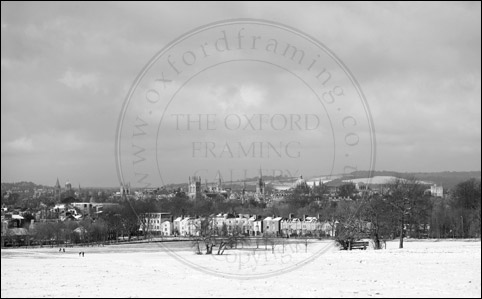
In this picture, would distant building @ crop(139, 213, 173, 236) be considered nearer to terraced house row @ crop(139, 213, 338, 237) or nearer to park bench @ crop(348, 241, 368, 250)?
terraced house row @ crop(139, 213, 338, 237)

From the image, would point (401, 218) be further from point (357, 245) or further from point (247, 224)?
point (247, 224)

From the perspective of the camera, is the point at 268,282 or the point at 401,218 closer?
the point at 268,282

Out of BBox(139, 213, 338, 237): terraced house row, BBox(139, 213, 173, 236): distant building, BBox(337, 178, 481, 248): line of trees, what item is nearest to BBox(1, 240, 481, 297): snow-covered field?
BBox(337, 178, 481, 248): line of trees

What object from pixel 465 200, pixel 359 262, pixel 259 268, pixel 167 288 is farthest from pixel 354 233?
pixel 465 200

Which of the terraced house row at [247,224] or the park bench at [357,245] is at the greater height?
the park bench at [357,245]

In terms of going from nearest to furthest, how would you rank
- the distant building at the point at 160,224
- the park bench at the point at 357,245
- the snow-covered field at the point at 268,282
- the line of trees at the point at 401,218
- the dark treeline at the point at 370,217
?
the snow-covered field at the point at 268,282, the park bench at the point at 357,245, the line of trees at the point at 401,218, the dark treeline at the point at 370,217, the distant building at the point at 160,224

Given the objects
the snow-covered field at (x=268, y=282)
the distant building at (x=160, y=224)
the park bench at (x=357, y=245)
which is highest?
the snow-covered field at (x=268, y=282)

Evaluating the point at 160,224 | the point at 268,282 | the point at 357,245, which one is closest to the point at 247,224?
the point at 160,224

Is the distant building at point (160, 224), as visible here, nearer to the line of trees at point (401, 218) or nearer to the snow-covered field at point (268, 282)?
the line of trees at point (401, 218)

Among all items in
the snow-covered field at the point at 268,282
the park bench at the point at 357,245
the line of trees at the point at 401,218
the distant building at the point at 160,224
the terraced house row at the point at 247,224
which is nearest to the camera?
the snow-covered field at the point at 268,282

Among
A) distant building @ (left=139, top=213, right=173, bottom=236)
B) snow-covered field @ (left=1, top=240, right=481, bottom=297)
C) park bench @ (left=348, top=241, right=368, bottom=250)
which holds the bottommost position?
distant building @ (left=139, top=213, right=173, bottom=236)

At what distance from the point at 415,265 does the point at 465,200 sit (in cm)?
10526

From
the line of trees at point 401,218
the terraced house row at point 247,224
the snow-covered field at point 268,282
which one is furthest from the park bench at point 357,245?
the terraced house row at point 247,224

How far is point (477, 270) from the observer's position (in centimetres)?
3009
